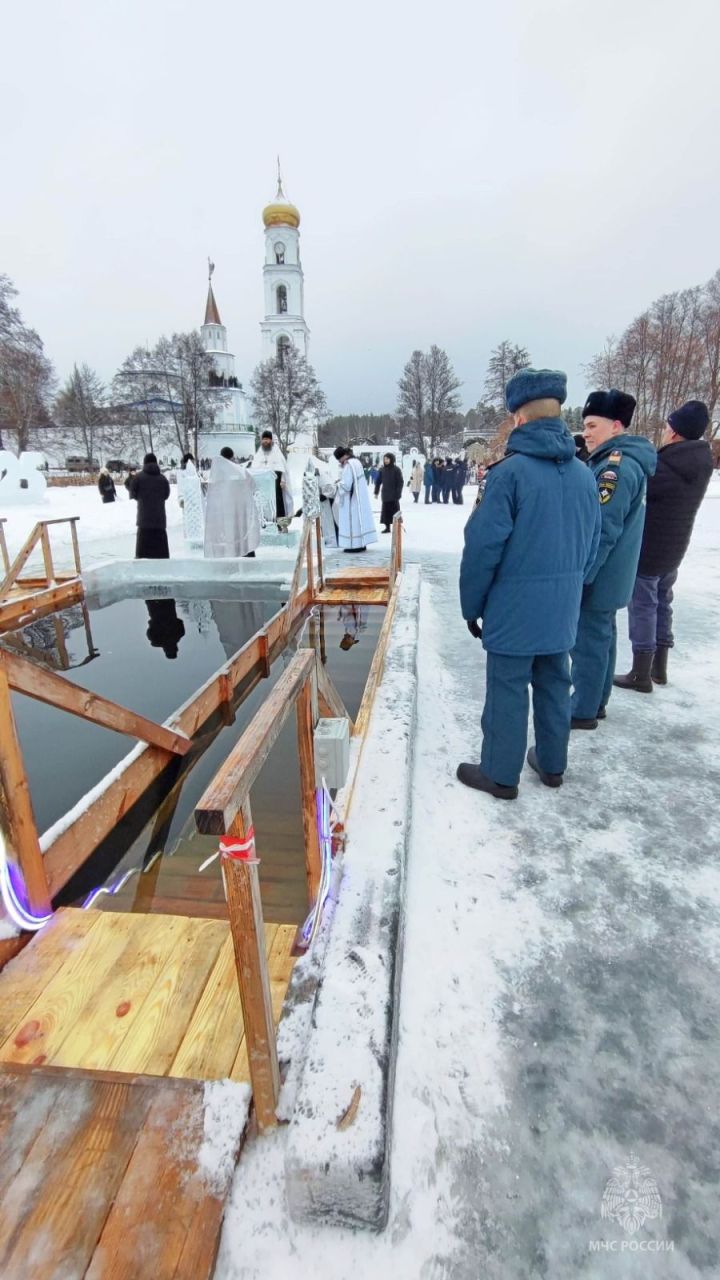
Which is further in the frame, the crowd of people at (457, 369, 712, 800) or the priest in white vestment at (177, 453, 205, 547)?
the priest in white vestment at (177, 453, 205, 547)

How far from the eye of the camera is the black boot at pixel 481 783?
2643 millimetres

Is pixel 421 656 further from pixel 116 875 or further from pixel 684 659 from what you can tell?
pixel 116 875

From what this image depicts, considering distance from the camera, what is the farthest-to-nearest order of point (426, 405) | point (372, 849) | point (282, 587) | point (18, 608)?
1. point (426, 405)
2. point (282, 587)
3. point (18, 608)
4. point (372, 849)

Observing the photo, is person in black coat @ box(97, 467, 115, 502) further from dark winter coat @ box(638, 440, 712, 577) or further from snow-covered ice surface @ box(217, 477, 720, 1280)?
snow-covered ice surface @ box(217, 477, 720, 1280)

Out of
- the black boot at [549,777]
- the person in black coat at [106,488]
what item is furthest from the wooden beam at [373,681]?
the person in black coat at [106,488]

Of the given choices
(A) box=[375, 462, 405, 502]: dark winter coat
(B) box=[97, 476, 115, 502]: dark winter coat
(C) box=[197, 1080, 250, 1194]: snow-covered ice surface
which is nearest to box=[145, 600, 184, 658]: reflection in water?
(A) box=[375, 462, 405, 502]: dark winter coat

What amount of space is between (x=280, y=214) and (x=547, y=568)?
2736 inches

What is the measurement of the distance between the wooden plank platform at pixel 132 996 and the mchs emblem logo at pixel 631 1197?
0.92 metres

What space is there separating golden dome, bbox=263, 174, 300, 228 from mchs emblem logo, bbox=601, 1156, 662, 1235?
231 feet

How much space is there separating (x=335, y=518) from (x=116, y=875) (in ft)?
29.0

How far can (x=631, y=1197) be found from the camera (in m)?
1.26

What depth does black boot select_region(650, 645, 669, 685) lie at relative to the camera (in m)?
3.97

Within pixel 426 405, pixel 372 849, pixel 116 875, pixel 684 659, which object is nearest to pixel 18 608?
pixel 116 875

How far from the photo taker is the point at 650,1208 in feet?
4.06
